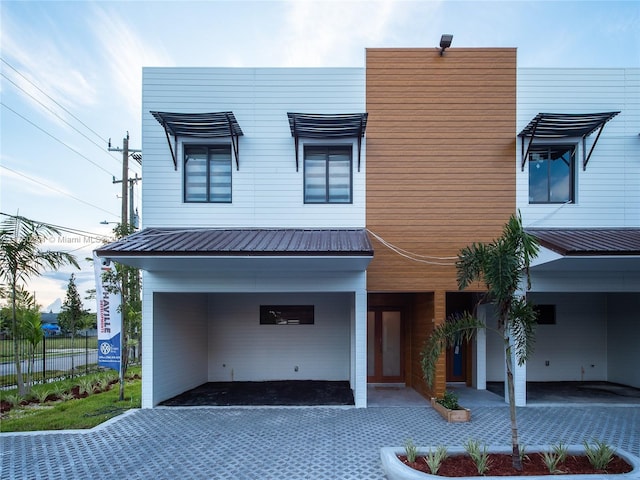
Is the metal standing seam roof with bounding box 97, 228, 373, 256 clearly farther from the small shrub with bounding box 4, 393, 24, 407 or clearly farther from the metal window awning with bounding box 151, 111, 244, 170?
the small shrub with bounding box 4, 393, 24, 407

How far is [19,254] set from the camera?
28.2 feet

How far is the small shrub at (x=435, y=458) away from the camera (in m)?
4.35

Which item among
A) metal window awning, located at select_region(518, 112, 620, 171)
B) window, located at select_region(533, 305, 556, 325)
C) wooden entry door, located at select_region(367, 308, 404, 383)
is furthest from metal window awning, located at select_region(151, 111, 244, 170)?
window, located at select_region(533, 305, 556, 325)

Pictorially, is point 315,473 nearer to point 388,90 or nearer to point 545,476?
point 545,476

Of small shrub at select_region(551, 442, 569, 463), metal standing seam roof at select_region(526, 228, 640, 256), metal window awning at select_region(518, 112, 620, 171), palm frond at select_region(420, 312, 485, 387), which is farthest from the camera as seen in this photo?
metal window awning at select_region(518, 112, 620, 171)

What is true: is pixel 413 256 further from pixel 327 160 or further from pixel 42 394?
pixel 42 394

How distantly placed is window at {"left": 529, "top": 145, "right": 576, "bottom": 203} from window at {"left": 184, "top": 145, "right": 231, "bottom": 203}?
24.4 ft

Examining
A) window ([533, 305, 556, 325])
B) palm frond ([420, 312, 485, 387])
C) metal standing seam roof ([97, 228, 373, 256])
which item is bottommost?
window ([533, 305, 556, 325])

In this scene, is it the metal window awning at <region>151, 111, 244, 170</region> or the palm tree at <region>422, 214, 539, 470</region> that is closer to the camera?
the palm tree at <region>422, 214, 539, 470</region>

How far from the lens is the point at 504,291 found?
A: 4.44 meters

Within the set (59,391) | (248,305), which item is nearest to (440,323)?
(248,305)

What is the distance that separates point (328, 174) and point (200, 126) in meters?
3.17

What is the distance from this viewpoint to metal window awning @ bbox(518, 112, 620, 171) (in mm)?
7586

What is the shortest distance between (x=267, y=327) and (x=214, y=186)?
4436 millimetres
